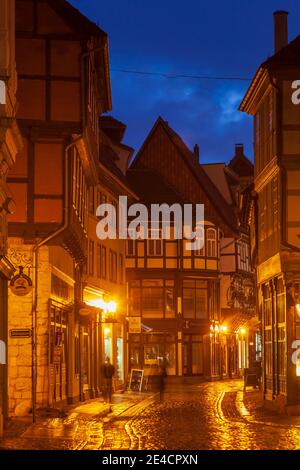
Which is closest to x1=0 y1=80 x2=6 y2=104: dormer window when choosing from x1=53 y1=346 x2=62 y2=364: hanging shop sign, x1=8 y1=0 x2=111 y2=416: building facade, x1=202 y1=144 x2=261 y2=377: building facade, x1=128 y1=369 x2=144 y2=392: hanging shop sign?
x1=8 y1=0 x2=111 y2=416: building facade

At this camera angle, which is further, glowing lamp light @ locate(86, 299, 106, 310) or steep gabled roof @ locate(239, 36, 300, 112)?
glowing lamp light @ locate(86, 299, 106, 310)

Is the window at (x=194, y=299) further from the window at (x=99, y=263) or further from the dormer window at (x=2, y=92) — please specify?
the dormer window at (x=2, y=92)

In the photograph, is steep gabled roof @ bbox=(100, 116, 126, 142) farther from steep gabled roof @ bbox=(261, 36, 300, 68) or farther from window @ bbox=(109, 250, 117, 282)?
steep gabled roof @ bbox=(261, 36, 300, 68)

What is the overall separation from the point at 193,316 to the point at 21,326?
35.3 meters

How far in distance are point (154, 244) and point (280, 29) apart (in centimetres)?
2842

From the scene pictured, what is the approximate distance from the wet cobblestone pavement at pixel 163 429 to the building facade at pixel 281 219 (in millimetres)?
1212

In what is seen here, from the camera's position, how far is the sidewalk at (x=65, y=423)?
19203mm

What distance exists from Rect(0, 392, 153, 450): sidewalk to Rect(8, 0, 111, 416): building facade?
2.83ft

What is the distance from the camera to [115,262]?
148 feet

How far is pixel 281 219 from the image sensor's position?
26609mm

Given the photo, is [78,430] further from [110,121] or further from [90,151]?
[110,121]

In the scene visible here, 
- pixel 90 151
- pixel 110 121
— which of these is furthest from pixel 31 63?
pixel 110 121

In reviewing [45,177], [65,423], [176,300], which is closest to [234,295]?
[176,300]

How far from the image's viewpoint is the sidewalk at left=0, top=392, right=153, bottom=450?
1920 centimetres
